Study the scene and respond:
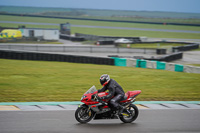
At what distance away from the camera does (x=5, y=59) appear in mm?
21719

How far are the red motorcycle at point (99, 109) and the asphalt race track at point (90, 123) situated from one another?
0.66 feet

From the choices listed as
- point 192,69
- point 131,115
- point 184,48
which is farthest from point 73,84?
point 184,48

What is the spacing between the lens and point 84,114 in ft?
26.0

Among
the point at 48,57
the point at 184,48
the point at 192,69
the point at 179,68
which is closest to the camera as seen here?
the point at 192,69

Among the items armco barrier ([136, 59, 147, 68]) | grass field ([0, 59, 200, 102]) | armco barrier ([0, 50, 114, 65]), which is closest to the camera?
grass field ([0, 59, 200, 102])

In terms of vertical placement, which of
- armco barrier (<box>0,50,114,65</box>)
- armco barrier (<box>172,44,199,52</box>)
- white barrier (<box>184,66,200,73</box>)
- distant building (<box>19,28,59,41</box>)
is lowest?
white barrier (<box>184,66,200,73</box>)

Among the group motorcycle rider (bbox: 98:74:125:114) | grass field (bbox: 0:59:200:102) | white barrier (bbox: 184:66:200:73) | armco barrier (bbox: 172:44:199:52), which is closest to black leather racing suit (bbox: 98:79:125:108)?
motorcycle rider (bbox: 98:74:125:114)

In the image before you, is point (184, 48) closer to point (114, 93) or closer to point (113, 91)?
point (114, 93)

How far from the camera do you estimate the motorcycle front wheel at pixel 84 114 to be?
781 cm

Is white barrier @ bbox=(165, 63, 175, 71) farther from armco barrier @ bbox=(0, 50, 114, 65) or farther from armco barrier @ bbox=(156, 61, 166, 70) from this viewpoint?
armco barrier @ bbox=(0, 50, 114, 65)

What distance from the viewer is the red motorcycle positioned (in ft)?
25.3

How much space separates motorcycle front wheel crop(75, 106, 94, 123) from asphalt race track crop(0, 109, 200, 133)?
6.0 inches

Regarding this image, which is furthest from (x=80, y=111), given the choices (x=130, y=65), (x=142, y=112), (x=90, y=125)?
(x=130, y=65)

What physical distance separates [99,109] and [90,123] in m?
0.53
